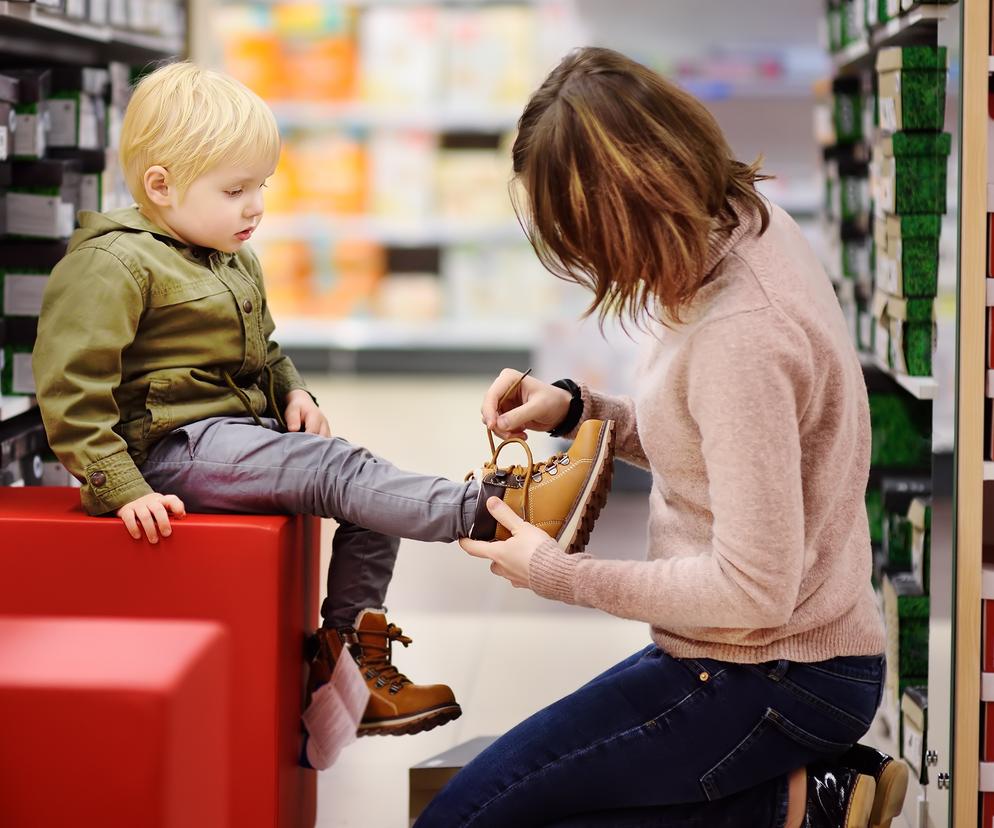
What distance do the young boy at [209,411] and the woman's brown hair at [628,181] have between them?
11.3 inches

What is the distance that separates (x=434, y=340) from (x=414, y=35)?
4.57 ft

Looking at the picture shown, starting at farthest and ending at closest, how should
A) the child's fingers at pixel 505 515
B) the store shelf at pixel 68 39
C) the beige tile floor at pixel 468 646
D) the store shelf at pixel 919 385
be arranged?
the beige tile floor at pixel 468 646 < the store shelf at pixel 68 39 < the store shelf at pixel 919 385 < the child's fingers at pixel 505 515

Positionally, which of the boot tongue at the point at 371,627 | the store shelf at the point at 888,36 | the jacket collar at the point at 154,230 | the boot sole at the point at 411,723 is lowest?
the boot sole at the point at 411,723

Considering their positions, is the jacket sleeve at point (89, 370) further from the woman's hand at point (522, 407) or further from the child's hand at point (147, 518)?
the woman's hand at point (522, 407)

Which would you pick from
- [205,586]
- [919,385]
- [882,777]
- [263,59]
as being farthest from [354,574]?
[263,59]

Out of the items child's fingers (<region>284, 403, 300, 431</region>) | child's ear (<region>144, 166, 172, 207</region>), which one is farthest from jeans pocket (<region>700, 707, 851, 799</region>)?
child's ear (<region>144, 166, 172, 207</region>)

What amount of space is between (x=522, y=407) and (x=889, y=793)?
2.22 feet

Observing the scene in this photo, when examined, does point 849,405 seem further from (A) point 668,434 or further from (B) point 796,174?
(B) point 796,174

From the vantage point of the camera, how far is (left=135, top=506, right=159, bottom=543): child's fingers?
1659mm

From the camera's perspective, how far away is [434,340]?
6.32m

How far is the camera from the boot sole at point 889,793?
162cm

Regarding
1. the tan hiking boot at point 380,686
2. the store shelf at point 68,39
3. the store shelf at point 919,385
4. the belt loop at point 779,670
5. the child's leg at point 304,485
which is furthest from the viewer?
the store shelf at point 68,39

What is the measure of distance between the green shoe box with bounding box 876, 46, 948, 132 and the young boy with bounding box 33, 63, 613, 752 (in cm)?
79

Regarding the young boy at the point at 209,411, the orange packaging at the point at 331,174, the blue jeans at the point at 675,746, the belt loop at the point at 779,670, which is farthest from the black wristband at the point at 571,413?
the orange packaging at the point at 331,174
